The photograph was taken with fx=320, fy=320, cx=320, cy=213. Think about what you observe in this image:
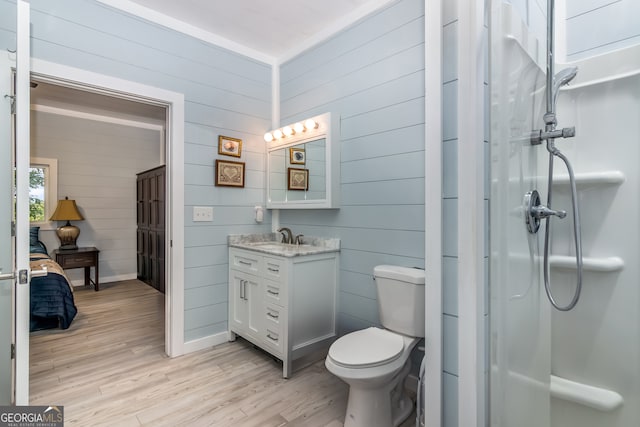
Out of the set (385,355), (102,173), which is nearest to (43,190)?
(102,173)

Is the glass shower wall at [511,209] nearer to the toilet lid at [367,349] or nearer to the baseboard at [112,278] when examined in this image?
the toilet lid at [367,349]

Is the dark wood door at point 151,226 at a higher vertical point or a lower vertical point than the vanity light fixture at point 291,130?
lower

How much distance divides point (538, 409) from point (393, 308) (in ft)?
2.51

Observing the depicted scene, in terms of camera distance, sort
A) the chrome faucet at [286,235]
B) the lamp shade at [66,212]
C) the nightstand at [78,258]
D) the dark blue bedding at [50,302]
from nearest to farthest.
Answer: the chrome faucet at [286,235]
the dark blue bedding at [50,302]
the nightstand at [78,258]
the lamp shade at [66,212]

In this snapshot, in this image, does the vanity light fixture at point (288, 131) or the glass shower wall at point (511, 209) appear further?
the vanity light fixture at point (288, 131)

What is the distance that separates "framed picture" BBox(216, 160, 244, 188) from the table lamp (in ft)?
10.2

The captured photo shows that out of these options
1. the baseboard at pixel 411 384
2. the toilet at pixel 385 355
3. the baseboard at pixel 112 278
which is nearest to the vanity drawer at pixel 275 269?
the toilet at pixel 385 355

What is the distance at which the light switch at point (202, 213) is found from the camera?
263cm

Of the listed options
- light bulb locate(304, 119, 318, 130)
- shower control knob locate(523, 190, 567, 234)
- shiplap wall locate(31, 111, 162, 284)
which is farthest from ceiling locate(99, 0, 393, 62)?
shiplap wall locate(31, 111, 162, 284)

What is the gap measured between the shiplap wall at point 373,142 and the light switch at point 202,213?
84 cm

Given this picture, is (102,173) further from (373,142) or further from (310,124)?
(373,142)

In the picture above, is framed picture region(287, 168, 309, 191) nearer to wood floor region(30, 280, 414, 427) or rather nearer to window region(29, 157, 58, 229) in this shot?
wood floor region(30, 280, 414, 427)

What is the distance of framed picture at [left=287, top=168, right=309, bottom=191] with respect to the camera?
271 cm

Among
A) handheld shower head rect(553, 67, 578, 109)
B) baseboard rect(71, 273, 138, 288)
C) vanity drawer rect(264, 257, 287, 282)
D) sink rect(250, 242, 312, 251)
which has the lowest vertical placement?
baseboard rect(71, 273, 138, 288)
